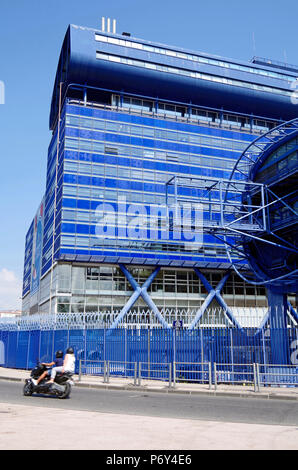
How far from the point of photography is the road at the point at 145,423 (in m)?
7.16

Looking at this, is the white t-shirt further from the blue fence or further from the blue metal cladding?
the blue metal cladding

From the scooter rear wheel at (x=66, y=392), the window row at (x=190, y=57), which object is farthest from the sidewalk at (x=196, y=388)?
the window row at (x=190, y=57)

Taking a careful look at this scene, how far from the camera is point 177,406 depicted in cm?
1291

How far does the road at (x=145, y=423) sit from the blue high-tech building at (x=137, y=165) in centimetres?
3352

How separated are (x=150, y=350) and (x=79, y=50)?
1766 inches

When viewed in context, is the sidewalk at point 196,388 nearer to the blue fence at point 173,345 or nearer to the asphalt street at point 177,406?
the asphalt street at point 177,406

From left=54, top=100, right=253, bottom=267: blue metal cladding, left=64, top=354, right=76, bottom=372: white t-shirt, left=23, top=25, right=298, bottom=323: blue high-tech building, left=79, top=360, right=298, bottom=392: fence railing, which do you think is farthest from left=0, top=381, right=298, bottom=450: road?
left=54, top=100, right=253, bottom=267: blue metal cladding

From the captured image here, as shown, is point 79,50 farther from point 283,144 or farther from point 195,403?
point 195,403

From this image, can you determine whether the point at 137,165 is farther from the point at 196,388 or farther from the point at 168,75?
the point at 196,388

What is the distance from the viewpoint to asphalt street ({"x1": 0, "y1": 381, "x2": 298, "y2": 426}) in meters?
10.8

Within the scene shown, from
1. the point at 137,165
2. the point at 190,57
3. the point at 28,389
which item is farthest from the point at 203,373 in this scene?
the point at 190,57

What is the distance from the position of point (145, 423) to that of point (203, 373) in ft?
36.4

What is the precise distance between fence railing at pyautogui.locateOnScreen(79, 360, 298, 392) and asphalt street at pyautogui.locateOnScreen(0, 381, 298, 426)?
2320mm

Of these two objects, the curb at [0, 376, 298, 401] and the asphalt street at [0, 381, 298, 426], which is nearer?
the asphalt street at [0, 381, 298, 426]
